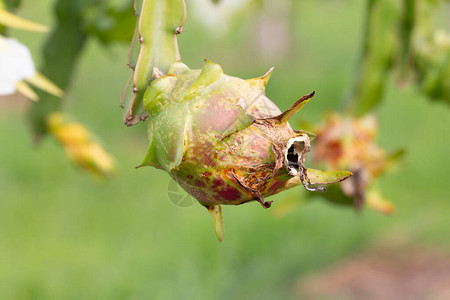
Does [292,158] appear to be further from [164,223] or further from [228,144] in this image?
[164,223]

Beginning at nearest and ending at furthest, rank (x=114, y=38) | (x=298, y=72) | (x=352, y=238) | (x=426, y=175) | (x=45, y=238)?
1. (x=114, y=38)
2. (x=45, y=238)
3. (x=352, y=238)
4. (x=426, y=175)
5. (x=298, y=72)

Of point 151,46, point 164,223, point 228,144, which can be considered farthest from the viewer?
point 164,223

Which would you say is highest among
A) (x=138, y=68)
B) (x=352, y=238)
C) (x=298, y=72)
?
(x=138, y=68)

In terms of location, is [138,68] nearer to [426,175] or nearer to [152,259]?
[152,259]

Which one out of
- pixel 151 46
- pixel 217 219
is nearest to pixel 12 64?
pixel 151 46

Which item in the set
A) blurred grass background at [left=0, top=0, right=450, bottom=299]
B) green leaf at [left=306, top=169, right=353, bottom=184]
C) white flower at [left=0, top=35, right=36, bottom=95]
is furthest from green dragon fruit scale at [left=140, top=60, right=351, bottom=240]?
blurred grass background at [left=0, top=0, right=450, bottom=299]

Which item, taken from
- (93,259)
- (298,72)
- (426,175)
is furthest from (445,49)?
(298,72)

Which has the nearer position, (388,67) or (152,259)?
(388,67)
